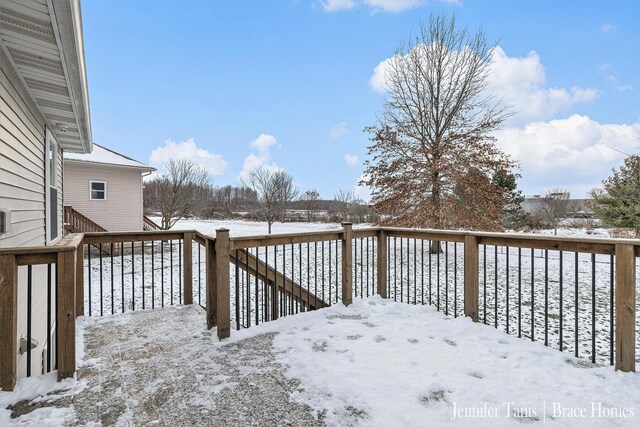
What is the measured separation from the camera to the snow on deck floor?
5.73ft

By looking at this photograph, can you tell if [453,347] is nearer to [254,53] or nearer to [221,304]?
[221,304]

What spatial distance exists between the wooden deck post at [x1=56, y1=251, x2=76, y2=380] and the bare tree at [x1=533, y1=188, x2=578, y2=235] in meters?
23.4

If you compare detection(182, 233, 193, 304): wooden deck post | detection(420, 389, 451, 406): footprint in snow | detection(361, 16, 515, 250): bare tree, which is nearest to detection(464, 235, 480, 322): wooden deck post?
detection(420, 389, 451, 406): footprint in snow

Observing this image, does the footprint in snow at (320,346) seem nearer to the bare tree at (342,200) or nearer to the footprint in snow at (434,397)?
the footprint in snow at (434,397)

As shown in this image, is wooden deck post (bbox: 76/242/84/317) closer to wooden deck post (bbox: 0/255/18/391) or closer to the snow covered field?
the snow covered field

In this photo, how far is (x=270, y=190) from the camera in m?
21.2

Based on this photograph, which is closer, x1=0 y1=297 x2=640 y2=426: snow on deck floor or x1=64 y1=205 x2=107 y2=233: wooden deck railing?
x1=0 y1=297 x2=640 y2=426: snow on deck floor

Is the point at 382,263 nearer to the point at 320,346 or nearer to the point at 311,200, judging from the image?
the point at 320,346

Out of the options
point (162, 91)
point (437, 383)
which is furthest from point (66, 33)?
point (162, 91)

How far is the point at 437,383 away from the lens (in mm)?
2053

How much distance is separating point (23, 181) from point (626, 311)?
5.45m

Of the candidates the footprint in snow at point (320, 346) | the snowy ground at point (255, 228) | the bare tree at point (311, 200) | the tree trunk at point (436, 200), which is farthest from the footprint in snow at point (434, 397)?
the bare tree at point (311, 200)

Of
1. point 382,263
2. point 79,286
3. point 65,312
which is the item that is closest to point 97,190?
point 79,286

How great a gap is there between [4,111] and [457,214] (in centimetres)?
1053
